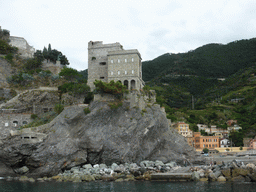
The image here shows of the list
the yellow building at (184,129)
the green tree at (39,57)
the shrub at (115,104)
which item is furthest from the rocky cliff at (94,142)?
the yellow building at (184,129)

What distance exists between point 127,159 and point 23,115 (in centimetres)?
2117

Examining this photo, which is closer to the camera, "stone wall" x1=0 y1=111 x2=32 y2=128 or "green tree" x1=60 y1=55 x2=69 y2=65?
"stone wall" x1=0 y1=111 x2=32 y2=128

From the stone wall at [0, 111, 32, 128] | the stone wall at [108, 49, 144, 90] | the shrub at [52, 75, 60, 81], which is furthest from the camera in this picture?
the shrub at [52, 75, 60, 81]

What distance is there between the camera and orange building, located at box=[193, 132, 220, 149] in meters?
80.2

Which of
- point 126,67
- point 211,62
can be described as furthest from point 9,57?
point 211,62

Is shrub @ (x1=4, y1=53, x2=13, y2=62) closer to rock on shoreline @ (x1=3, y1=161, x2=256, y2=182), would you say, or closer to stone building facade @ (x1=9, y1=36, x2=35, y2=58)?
stone building facade @ (x1=9, y1=36, x2=35, y2=58)

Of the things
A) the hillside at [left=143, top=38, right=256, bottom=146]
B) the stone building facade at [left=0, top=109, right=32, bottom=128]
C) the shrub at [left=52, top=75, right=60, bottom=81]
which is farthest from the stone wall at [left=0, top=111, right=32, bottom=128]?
the hillside at [left=143, top=38, right=256, bottom=146]

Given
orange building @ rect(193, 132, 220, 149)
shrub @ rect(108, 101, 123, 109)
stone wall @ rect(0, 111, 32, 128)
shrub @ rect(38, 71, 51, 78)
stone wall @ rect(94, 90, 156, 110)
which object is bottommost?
orange building @ rect(193, 132, 220, 149)

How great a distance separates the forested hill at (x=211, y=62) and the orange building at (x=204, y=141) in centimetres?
8776

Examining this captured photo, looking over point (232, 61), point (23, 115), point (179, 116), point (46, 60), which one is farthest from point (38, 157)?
point (232, 61)

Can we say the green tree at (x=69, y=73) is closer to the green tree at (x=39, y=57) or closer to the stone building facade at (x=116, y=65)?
the stone building facade at (x=116, y=65)

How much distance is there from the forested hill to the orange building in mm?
87762

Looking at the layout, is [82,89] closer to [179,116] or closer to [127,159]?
[127,159]

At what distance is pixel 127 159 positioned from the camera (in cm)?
4531
